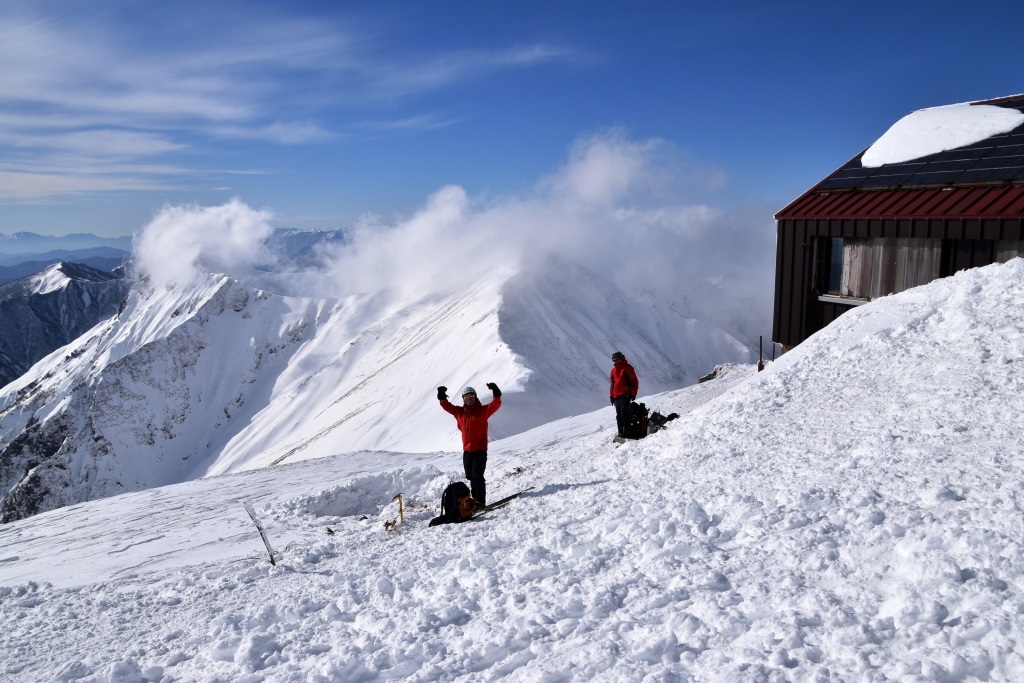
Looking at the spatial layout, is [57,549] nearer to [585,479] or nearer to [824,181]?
[585,479]

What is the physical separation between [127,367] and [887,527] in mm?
122367

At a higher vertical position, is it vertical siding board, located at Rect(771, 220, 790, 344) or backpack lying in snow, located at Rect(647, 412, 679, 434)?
vertical siding board, located at Rect(771, 220, 790, 344)

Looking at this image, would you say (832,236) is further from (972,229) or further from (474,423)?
(474,423)

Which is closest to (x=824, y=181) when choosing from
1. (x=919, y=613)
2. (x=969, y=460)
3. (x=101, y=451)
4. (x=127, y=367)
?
(x=969, y=460)

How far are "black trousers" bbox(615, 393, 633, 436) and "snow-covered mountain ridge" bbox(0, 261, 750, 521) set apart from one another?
15.4 metres

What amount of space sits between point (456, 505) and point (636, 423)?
5254 mm

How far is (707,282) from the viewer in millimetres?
117500

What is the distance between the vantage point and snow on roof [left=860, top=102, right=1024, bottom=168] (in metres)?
13.4

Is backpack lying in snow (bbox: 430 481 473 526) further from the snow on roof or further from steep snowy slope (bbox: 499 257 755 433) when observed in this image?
steep snowy slope (bbox: 499 257 755 433)

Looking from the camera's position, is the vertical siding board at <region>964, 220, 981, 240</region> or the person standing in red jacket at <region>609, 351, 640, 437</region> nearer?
the vertical siding board at <region>964, 220, 981, 240</region>

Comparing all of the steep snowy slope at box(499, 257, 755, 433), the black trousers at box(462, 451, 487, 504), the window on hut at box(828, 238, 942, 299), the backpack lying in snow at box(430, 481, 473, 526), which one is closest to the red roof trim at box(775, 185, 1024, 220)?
the window on hut at box(828, 238, 942, 299)

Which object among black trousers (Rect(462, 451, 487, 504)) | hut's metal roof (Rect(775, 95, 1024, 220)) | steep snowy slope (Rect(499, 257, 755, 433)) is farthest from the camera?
steep snowy slope (Rect(499, 257, 755, 433))

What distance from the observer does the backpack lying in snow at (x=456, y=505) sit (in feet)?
27.7

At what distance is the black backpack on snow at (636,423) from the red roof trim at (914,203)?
236 inches
